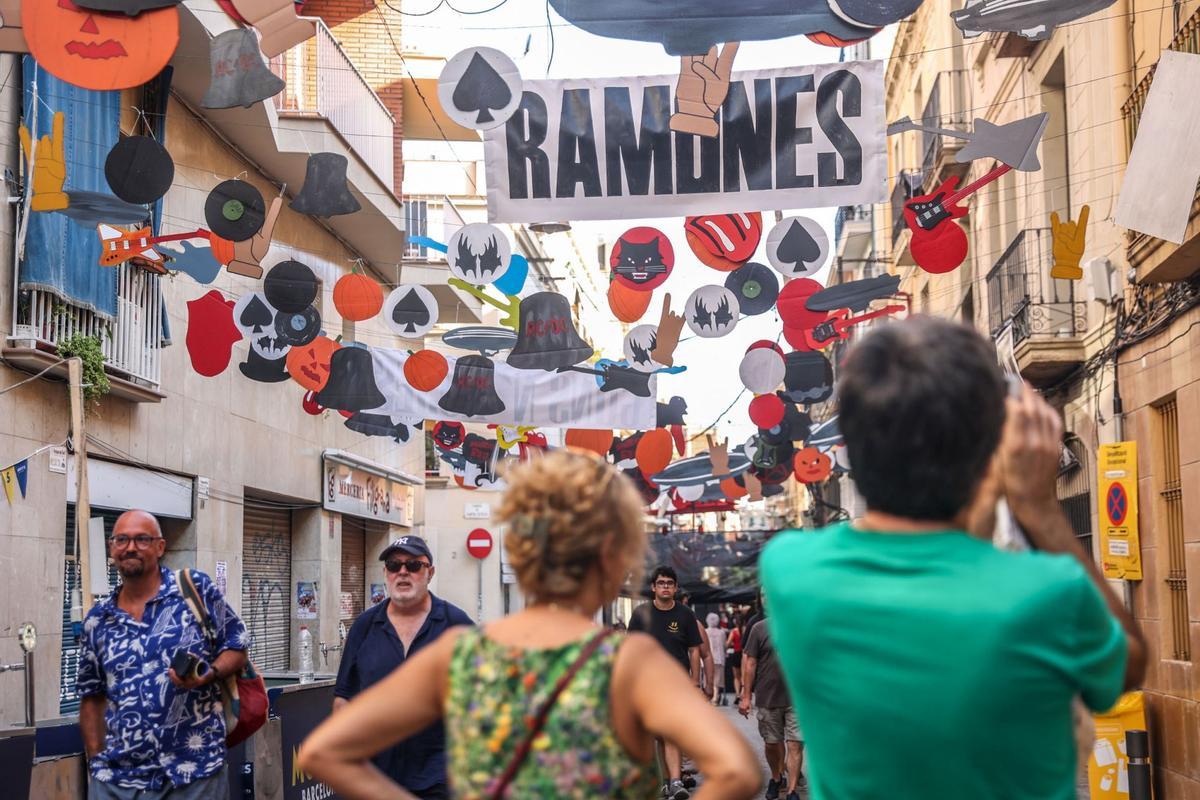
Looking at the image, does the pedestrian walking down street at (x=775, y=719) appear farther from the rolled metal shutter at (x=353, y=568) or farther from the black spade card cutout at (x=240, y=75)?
the rolled metal shutter at (x=353, y=568)

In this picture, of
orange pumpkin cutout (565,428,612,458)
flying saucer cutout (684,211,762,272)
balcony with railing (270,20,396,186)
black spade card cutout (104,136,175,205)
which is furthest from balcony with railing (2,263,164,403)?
flying saucer cutout (684,211,762,272)

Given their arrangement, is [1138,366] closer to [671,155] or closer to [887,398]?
[671,155]

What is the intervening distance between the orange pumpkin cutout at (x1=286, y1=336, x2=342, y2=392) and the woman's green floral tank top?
12.2 m

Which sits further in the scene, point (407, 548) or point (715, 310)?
point (715, 310)

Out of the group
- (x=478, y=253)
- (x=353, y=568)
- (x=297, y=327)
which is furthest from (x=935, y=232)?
(x=353, y=568)

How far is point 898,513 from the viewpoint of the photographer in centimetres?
256

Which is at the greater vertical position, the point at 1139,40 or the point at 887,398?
the point at 1139,40

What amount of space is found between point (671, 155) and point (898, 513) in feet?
21.0

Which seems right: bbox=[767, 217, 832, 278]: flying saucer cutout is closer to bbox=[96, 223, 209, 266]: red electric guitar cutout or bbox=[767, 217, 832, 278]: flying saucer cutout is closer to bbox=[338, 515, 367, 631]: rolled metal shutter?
bbox=[96, 223, 209, 266]: red electric guitar cutout

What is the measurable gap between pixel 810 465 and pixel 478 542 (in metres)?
14.5

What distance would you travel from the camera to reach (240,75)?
847 centimetres

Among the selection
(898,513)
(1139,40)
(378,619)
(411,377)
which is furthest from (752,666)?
(898,513)

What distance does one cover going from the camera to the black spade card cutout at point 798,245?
1196 centimetres

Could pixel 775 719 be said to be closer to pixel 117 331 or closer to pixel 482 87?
pixel 117 331
